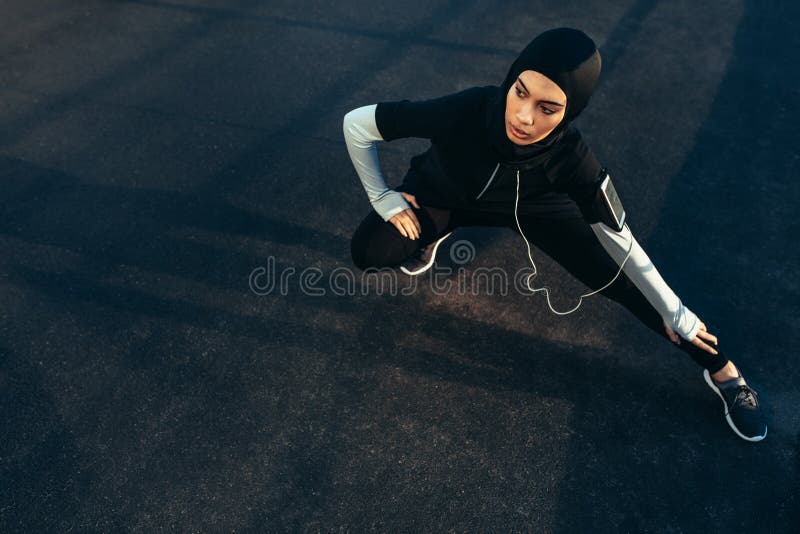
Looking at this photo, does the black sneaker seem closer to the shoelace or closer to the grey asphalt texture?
the grey asphalt texture

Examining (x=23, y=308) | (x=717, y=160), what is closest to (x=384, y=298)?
(x=23, y=308)

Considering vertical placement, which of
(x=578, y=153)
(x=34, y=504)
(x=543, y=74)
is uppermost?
(x=543, y=74)

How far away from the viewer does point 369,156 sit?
3.05m

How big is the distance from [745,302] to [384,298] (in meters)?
2.05

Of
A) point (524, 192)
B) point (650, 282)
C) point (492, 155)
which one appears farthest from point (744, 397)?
point (492, 155)

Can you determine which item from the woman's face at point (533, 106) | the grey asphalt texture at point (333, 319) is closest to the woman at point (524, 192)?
the woman's face at point (533, 106)

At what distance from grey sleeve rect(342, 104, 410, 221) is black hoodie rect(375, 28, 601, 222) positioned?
6 centimetres

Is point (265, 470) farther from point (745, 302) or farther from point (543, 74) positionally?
point (745, 302)

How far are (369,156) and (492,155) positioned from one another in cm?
60

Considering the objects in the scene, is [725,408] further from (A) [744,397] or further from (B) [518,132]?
(B) [518,132]

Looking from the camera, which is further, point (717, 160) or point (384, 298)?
point (717, 160)

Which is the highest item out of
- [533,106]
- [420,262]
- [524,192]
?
[533,106]

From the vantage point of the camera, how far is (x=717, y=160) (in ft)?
15.0

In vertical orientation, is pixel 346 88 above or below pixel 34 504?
above
